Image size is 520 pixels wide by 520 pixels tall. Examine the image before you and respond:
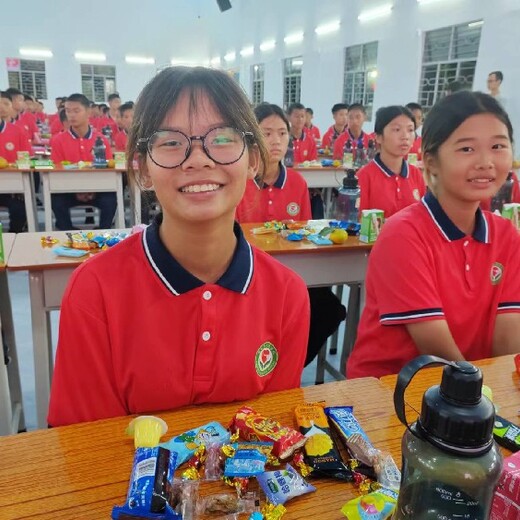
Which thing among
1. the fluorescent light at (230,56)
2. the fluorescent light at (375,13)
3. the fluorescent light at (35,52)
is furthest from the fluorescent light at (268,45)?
the fluorescent light at (35,52)

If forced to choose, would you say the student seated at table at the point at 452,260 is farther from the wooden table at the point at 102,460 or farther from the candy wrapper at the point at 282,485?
the candy wrapper at the point at 282,485

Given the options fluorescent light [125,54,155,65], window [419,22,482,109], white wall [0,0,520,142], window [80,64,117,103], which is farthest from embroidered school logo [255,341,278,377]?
fluorescent light [125,54,155,65]

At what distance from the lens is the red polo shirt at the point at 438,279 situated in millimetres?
1339

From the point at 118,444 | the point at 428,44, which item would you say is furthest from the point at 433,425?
the point at 428,44

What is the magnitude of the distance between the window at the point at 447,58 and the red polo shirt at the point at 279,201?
14.6 feet

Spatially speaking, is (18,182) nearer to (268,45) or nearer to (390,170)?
(390,170)

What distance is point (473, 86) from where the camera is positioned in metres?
7.02

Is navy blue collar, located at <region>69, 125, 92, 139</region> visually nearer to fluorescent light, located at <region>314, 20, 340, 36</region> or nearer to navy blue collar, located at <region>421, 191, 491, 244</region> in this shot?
navy blue collar, located at <region>421, 191, 491, 244</region>

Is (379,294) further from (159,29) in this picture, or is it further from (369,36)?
(159,29)

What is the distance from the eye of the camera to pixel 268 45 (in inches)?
525

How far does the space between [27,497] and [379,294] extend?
38.8 inches

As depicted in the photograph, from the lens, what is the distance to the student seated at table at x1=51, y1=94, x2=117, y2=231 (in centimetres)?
474

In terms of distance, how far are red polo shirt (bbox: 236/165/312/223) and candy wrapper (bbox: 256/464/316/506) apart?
7.49ft

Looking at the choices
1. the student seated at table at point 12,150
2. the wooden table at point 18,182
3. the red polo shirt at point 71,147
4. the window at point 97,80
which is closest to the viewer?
the wooden table at point 18,182
